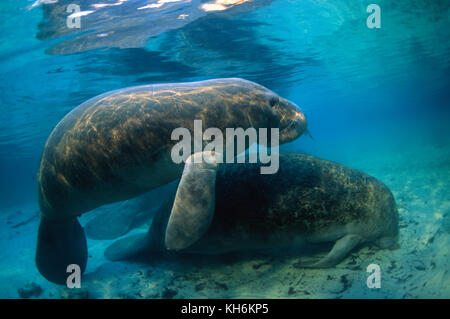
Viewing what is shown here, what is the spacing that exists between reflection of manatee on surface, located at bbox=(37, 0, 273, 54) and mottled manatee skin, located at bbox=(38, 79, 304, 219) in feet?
20.9

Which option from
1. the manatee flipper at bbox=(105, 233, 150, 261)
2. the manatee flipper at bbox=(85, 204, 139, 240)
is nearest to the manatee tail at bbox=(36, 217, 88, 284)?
the manatee flipper at bbox=(105, 233, 150, 261)

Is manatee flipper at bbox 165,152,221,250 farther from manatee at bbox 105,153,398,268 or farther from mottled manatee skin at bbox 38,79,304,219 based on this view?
manatee at bbox 105,153,398,268

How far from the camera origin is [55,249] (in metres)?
4.21

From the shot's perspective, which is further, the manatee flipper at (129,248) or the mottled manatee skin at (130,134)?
the manatee flipper at (129,248)

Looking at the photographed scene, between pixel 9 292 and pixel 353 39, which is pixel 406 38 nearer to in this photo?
pixel 353 39

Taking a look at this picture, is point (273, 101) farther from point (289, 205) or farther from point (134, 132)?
point (134, 132)

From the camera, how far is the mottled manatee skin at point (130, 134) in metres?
2.96

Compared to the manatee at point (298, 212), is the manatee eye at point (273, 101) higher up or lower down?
higher up

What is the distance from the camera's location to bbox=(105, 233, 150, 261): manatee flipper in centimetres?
467

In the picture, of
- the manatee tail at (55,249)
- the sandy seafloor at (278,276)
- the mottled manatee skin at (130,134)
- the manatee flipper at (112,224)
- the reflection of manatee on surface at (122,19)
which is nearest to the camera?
the mottled manatee skin at (130,134)

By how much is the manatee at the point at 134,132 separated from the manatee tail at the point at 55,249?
52 cm

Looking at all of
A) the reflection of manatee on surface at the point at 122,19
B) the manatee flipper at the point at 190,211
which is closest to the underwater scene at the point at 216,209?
the manatee flipper at the point at 190,211

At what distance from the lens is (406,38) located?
16672 millimetres

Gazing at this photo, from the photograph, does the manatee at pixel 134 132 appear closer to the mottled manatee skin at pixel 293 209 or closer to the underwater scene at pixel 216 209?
the underwater scene at pixel 216 209
